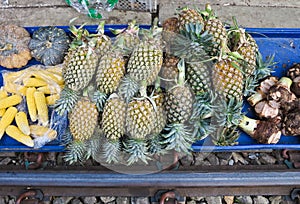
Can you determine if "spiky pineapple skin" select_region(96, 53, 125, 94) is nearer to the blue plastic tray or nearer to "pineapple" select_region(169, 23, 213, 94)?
"pineapple" select_region(169, 23, 213, 94)

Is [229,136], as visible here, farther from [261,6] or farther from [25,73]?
[261,6]

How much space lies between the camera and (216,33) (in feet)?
9.98

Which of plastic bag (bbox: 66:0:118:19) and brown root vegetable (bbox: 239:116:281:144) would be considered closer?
brown root vegetable (bbox: 239:116:281:144)

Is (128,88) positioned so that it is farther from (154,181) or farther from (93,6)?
(93,6)

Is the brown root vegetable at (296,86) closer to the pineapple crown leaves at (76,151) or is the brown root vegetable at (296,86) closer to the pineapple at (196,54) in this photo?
the pineapple at (196,54)

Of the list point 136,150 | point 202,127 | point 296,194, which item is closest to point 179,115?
point 202,127

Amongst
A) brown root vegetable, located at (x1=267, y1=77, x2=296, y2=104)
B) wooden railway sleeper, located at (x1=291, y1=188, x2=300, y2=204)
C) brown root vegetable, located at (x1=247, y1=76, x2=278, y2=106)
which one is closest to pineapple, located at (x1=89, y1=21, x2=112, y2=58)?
brown root vegetable, located at (x1=247, y1=76, x2=278, y2=106)

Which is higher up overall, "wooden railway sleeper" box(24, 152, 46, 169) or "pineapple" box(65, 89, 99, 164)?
"pineapple" box(65, 89, 99, 164)

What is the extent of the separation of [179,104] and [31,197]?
1599 millimetres

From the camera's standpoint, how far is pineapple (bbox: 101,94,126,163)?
9.61 feet

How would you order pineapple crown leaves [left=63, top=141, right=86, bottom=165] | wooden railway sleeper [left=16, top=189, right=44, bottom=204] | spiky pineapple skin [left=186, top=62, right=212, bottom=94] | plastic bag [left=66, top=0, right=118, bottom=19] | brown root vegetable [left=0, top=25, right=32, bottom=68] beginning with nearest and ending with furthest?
1. spiky pineapple skin [left=186, top=62, right=212, bottom=94]
2. pineapple crown leaves [left=63, top=141, right=86, bottom=165]
3. wooden railway sleeper [left=16, top=189, right=44, bottom=204]
4. brown root vegetable [left=0, top=25, right=32, bottom=68]
5. plastic bag [left=66, top=0, right=118, bottom=19]

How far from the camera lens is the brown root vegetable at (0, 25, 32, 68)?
358cm

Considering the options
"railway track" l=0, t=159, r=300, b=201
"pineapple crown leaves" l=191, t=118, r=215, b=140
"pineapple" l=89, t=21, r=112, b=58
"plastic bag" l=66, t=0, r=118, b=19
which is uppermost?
"plastic bag" l=66, t=0, r=118, b=19

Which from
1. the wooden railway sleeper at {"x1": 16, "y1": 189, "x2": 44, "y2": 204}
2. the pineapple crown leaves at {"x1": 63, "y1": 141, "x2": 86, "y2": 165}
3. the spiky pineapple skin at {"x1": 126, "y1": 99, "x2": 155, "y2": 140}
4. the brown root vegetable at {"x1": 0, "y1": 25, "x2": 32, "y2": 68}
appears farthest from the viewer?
the brown root vegetable at {"x1": 0, "y1": 25, "x2": 32, "y2": 68}
